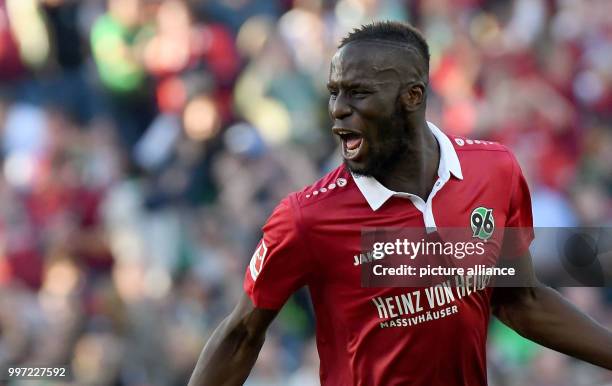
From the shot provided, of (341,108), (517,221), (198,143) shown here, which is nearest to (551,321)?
(517,221)

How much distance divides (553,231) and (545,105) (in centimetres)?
271

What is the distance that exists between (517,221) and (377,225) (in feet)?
1.82

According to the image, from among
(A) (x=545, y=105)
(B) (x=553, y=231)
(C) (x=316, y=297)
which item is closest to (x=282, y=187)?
(A) (x=545, y=105)

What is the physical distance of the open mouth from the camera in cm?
441

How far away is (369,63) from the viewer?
437 centimetres

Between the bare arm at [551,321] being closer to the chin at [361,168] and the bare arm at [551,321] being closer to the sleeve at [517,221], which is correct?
the sleeve at [517,221]

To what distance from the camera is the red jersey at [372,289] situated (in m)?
4.42

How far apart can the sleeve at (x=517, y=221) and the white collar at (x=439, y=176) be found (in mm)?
226

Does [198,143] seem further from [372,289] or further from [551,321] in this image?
[372,289]

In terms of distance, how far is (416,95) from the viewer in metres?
4.50

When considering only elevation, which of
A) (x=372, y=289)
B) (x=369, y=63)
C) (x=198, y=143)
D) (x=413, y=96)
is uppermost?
(x=369, y=63)

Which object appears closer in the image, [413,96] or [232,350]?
[413,96]

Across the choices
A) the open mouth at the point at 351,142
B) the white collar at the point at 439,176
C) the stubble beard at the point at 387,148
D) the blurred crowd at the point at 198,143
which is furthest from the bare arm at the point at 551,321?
the blurred crowd at the point at 198,143

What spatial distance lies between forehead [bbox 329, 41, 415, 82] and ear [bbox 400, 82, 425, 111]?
0.19 feet
